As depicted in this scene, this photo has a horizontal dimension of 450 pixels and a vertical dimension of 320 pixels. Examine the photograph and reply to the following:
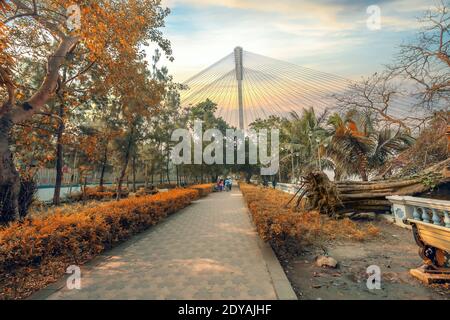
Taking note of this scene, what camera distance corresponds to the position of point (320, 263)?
439cm

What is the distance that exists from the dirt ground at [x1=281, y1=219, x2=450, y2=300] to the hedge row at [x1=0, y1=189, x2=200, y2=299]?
397 centimetres

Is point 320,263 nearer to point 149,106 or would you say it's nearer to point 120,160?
point 149,106

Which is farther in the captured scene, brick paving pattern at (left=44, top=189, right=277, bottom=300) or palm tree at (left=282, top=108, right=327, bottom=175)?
palm tree at (left=282, top=108, right=327, bottom=175)

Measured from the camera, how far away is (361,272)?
4031mm

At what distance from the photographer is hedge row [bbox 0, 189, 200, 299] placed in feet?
11.8

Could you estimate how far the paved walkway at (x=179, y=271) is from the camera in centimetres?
337

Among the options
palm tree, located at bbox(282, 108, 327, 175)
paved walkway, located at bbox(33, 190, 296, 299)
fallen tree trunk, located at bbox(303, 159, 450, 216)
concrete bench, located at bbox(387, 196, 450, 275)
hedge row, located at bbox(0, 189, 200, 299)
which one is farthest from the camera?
palm tree, located at bbox(282, 108, 327, 175)

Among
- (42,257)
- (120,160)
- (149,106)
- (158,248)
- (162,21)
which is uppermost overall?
(162,21)

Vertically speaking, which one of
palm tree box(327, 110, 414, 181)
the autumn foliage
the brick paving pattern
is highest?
palm tree box(327, 110, 414, 181)

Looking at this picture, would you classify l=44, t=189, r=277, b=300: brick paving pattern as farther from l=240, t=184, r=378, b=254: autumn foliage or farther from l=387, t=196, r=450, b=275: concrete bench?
l=387, t=196, r=450, b=275: concrete bench

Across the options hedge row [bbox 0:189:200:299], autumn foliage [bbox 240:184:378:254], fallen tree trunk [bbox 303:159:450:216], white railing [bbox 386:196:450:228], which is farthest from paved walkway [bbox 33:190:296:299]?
fallen tree trunk [bbox 303:159:450:216]

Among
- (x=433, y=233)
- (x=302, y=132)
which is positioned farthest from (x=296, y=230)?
(x=302, y=132)

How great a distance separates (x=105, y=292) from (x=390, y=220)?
826 cm

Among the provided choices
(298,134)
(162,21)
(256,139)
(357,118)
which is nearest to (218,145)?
(256,139)
